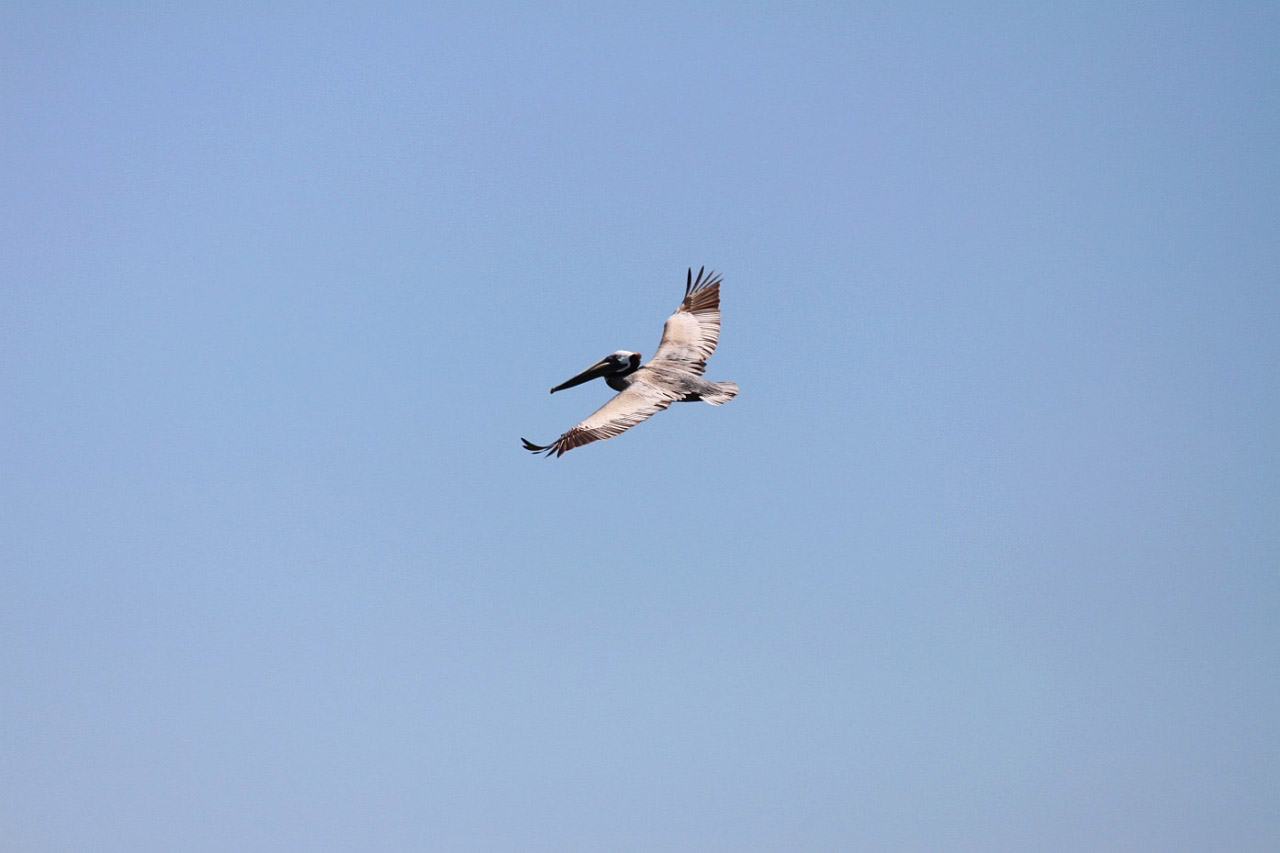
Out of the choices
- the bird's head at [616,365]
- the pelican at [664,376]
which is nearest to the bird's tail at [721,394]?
the pelican at [664,376]

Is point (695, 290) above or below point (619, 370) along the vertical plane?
above

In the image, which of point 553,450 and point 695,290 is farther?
point 695,290

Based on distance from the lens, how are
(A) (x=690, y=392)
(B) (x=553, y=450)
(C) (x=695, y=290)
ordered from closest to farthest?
(B) (x=553, y=450), (A) (x=690, y=392), (C) (x=695, y=290)

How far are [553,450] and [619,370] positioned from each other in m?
6.76

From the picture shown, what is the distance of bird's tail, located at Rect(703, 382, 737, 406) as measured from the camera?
35.5 meters

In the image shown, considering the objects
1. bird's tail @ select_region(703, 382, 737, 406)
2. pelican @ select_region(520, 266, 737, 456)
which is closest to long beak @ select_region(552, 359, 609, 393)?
pelican @ select_region(520, 266, 737, 456)

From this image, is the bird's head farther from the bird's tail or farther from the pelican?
the bird's tail

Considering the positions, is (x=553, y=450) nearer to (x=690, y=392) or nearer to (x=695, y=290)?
(x=690, y=392)

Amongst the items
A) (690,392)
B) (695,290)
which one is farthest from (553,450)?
(695,290)

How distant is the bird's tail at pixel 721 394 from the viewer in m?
35.5

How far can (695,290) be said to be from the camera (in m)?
44.1

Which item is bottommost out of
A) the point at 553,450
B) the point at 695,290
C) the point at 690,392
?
the point at 553,450

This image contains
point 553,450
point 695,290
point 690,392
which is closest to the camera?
point 553,450

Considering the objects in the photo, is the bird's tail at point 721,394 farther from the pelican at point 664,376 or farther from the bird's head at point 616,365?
the bird's head at point 616,365
